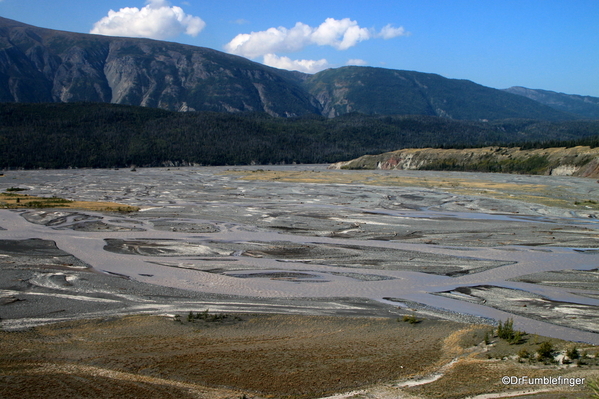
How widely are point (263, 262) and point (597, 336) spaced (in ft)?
43.0

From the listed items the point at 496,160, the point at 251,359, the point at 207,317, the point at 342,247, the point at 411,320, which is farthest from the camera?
the point at 496,160

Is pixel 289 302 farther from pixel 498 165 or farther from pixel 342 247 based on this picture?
pixel 498 165

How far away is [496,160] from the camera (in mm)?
99688

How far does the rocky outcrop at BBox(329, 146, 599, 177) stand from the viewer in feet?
271

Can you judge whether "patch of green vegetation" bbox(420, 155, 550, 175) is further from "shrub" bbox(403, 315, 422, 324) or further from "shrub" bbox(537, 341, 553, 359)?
"shrub" bbox(537, 341, 553, 359)

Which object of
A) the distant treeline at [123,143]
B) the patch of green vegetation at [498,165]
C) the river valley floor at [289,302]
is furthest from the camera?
the distant treeline at [123,143]

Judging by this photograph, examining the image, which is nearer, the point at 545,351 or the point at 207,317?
the point at 545,351

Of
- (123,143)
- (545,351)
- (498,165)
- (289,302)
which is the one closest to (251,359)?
(289,302)

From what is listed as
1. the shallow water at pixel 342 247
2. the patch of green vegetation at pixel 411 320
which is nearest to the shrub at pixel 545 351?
the shallow water at pixel 342 247

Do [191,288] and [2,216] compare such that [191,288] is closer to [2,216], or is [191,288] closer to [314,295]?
[314,295]

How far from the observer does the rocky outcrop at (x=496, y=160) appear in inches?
3248

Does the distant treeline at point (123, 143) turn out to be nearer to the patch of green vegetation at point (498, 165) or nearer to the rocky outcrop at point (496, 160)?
the rocky outcrop at point (496, 160)

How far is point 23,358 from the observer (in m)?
11.6

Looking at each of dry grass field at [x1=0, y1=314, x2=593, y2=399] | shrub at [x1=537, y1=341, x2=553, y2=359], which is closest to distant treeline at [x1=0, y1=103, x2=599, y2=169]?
dry grass field at [x1=0, y1=314, x2=593, y2=399]
